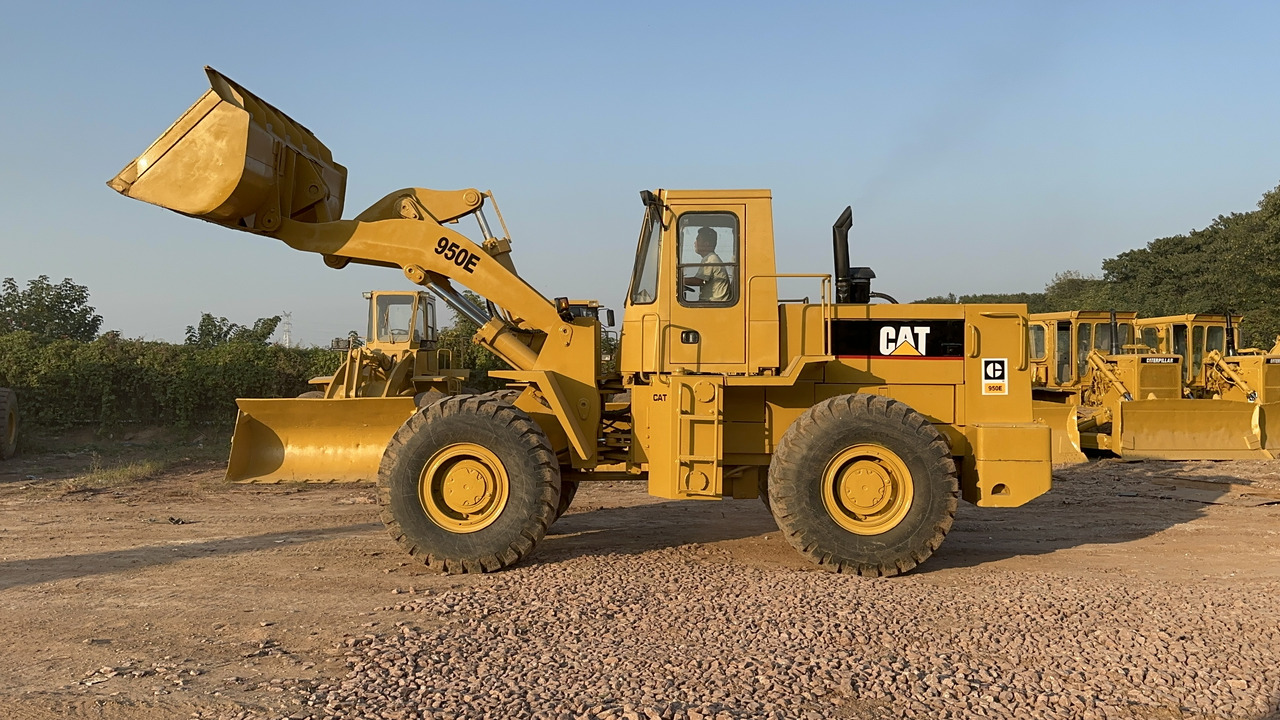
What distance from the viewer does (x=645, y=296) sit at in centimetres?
703

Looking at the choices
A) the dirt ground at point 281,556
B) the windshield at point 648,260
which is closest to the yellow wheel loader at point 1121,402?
the dirt ground at point 281,556

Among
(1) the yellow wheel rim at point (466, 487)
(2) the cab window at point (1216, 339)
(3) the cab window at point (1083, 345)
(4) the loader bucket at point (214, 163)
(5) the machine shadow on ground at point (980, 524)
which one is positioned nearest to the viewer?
(1) the yellow wheel rim at point (466, 487)

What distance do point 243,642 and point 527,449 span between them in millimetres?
2334

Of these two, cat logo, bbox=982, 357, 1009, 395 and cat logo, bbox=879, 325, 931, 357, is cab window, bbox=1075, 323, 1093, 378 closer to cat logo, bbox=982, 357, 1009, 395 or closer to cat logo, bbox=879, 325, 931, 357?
cat logo, bbox=982, 357, 1009, 395

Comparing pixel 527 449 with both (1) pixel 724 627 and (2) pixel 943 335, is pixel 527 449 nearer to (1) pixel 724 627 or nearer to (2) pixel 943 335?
(1) pixel 724 627

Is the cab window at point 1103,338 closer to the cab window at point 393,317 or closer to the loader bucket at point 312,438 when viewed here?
the cab window at point 393,317

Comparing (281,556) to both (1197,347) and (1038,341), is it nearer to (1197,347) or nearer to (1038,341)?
(1038,341)

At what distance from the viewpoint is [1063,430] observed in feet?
44.6

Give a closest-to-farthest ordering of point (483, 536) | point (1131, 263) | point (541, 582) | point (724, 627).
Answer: point (724, 627)
point (541, 582)
point (483, 536)
point (1131, 263)

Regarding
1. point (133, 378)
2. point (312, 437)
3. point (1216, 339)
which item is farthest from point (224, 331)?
point (1216, 339)

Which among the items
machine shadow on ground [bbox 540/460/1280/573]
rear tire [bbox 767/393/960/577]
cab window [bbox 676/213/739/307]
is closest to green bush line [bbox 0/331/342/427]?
machine shadow on ground [bbox 540/460/1280/573]

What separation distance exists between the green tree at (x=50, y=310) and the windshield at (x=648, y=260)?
2232 centimetres

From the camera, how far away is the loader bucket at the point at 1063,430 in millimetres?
13234

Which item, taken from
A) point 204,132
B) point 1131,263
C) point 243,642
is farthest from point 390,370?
point 1131,263
